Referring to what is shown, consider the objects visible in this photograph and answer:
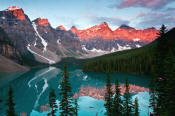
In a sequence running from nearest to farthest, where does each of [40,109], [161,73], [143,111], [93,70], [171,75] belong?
[171,75] → [161,73] → [143,111] → [40,109] → [93,70]

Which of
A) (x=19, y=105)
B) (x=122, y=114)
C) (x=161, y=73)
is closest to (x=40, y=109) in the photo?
(x=19, y=105)

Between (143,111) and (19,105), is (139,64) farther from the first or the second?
(19,105)

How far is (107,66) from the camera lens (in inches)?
5251

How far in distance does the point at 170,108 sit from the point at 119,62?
122257 millimetres

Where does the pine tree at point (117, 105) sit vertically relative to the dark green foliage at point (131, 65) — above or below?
below

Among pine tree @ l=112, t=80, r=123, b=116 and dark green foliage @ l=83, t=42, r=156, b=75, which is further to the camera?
dark green foliage @ l=83, t=42, r=156, b=75

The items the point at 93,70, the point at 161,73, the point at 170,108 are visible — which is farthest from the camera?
the point at 93,70

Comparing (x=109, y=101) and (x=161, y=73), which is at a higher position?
A: (x=161, y=73)

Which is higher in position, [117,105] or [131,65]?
[131,65]

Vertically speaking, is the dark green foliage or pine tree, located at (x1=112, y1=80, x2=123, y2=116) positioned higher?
the dark green foliage

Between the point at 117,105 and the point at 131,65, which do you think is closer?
the point at 117,105

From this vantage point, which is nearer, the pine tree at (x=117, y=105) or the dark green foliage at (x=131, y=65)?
the pine tree at (x=117, y=105)

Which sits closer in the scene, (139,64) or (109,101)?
(109,101)

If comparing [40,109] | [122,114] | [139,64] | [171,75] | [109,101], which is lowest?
[40,109]
